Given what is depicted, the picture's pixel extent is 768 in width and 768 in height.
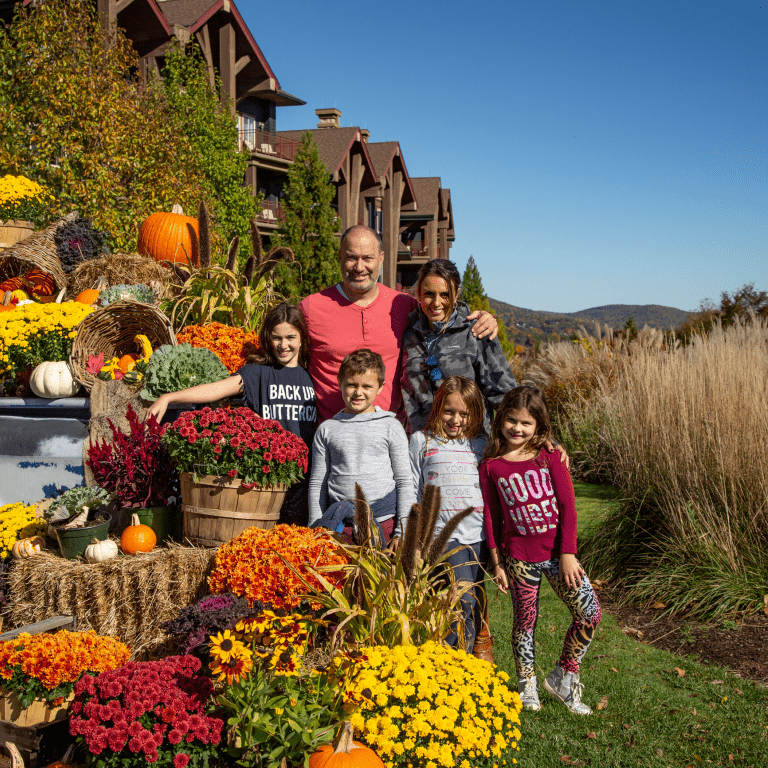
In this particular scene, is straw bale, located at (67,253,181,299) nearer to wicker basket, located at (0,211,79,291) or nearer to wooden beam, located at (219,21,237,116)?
wicker basket, located at (0,211,79,291)

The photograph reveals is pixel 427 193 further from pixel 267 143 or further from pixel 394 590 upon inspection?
pixel 394 590

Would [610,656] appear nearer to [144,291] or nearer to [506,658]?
[506,658]

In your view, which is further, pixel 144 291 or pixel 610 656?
pixel 144 291

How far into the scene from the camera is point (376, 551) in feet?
9.26

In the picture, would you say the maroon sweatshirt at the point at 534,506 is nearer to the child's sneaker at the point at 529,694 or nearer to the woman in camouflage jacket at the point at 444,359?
the woman in camouflage jacket at the point at 444,359

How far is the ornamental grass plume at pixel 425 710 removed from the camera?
2.24 meters

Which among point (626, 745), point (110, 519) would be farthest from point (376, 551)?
point (110, 519)

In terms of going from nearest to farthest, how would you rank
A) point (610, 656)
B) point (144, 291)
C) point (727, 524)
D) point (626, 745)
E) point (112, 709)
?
point (112, 709)
point (626, 745)
point (610, 656)
point (727, 524)
point (144, 291)

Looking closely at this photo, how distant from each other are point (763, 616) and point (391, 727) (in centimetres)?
347

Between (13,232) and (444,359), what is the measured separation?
604 centimetres

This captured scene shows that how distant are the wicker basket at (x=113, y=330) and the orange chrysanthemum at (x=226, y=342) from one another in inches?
9.4

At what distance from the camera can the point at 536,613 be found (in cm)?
337

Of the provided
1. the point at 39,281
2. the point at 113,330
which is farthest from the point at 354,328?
the point at 39,281

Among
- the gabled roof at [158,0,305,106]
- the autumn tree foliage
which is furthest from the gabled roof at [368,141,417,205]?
the autumn tree foliage
